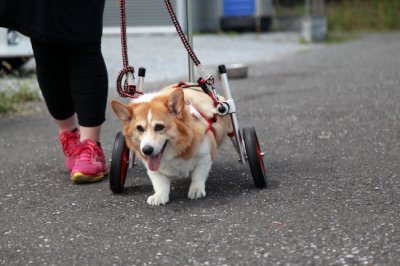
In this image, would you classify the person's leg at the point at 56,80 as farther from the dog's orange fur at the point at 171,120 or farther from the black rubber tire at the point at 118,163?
the dog's orange fur at the point at 171,120

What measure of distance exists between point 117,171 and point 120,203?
0.58 feet

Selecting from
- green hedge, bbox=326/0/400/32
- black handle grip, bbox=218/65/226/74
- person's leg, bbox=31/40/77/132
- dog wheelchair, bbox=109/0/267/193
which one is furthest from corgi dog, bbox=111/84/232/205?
green hedge, bbox=326/0/400/32

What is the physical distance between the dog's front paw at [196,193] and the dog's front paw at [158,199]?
13cm

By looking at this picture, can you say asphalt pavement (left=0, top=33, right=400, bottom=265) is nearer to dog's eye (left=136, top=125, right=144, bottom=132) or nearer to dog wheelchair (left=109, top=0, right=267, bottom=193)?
dog wheelchair (left=109, top=0, right=267, bottom=193)

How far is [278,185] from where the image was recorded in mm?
3420

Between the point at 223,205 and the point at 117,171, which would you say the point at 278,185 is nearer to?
the point at 223,205

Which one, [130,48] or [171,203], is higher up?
[171,203]

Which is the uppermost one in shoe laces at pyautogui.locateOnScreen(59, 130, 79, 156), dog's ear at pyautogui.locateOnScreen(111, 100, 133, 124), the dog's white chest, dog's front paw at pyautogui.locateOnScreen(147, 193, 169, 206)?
dog's ear at pyautogui.locateOnScreen(111, 100, 133, 124)

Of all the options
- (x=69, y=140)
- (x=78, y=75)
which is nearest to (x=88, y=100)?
(x=78, y=75)

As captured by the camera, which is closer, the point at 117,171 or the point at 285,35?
the point at 117,171

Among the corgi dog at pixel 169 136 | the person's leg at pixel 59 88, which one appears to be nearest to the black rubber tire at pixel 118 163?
the corgi dog at pixel 169 136

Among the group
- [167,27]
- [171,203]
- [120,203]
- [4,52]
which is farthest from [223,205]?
[167,27]

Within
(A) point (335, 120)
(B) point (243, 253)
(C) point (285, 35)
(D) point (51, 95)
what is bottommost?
(C) point (285, 35)

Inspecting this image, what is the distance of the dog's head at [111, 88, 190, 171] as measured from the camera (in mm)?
3026
